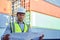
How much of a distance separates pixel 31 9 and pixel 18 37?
47 centimetres

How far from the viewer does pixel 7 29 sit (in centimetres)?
228

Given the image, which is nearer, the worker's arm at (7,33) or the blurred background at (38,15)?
the worker's arm at (7,33)

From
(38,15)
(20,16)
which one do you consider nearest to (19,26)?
(20,16)

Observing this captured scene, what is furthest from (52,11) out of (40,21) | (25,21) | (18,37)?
(18,37)

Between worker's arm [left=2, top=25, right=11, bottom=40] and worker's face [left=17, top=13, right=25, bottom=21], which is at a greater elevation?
worker's face [left=17, top=13, right=25, bottom=21]

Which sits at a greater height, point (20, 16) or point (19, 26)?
point (20, 16)

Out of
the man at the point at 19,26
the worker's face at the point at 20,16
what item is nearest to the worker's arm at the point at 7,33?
the man at the point at 19,26

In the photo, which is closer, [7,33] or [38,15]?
[7,33]

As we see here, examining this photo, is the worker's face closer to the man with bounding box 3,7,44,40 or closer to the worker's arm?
the man with bounding box 3,7,44,40


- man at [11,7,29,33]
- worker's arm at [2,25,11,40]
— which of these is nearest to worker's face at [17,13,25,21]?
man at [11,7,29,33]

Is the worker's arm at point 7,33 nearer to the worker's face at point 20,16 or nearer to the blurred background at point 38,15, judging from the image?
the blurred background at point 38,15

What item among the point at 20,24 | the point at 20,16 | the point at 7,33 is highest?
the point at 20,16

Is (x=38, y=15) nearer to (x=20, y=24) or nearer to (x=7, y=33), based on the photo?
(x=20, y=24)

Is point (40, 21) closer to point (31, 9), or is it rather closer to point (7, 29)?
point (31, 9)
